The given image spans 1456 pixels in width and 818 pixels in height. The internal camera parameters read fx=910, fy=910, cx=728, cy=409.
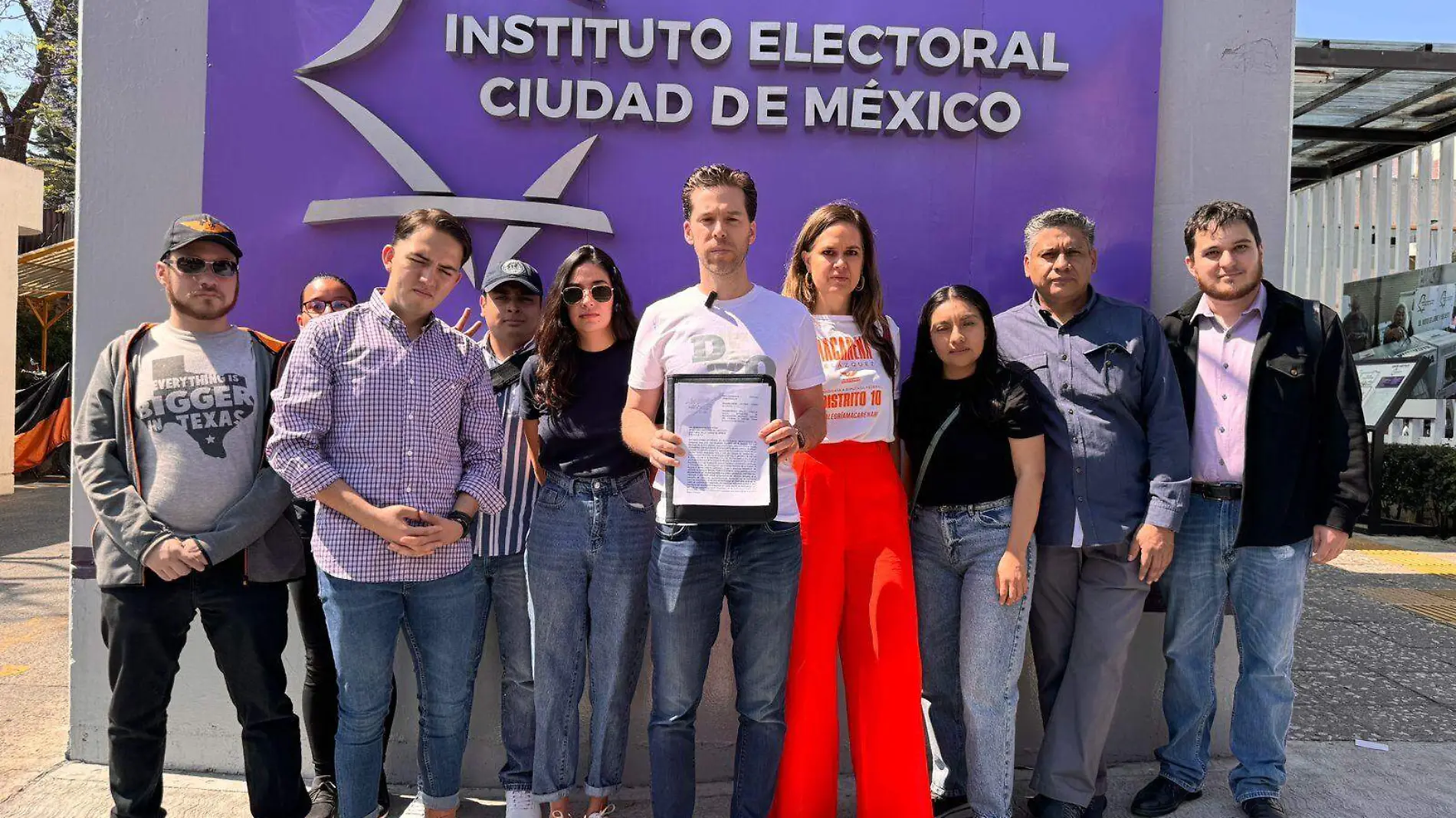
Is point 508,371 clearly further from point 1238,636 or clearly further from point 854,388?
point 1238,636

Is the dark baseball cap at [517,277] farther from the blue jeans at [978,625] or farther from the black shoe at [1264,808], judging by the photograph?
the black shoe at [1264,808]

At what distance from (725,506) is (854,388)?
0.70 metres

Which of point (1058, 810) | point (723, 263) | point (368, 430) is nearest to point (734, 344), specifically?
point (723, 263)

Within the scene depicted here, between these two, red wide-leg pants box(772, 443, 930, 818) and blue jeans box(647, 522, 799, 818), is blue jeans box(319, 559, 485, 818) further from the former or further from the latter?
red wide-leg pants box(772, 443, 930, 818)

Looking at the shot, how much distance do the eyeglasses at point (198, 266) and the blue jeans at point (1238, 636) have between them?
142 inches

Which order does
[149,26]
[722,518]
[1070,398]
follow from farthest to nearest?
1. [149,26]
2. [1070,398]
3. [722,518]

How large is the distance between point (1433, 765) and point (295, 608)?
487 cm

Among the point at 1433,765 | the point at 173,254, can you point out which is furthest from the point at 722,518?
the point at 1433,765

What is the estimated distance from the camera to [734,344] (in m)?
2.83

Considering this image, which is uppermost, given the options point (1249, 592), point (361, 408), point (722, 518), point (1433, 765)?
point (361, 408)

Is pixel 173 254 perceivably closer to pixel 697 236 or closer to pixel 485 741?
pixel 697 236

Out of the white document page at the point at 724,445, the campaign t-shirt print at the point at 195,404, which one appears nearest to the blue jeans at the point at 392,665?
the campaign t-shirt print at the point at 195,404

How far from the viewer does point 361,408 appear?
2854 mm

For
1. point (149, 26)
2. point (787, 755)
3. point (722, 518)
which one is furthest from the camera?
point (149, 26)
